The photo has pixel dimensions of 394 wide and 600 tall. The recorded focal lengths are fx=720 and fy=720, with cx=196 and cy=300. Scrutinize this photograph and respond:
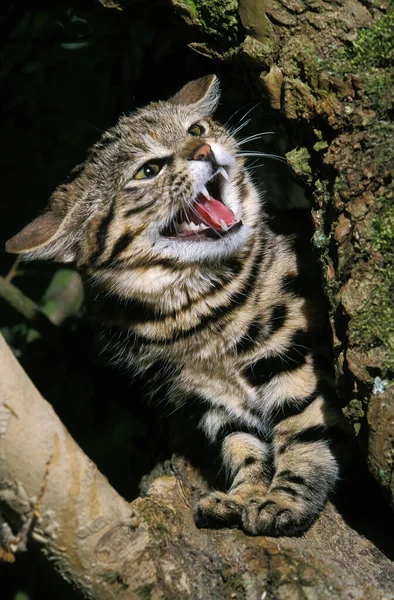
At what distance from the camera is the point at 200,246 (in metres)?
3.28

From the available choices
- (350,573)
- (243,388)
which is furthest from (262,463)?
(350,573)

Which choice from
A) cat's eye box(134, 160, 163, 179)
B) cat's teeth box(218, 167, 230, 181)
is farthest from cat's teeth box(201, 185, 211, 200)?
cat's eye box(134, 160, 163, 179)

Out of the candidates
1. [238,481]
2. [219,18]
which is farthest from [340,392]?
[219,18]

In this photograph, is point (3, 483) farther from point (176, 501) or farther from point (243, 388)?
point (243, 388)

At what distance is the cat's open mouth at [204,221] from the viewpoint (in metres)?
3.32

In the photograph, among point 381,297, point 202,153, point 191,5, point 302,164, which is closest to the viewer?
point 381,297

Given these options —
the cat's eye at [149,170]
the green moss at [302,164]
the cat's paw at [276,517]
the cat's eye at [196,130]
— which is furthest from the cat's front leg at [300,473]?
the cat's eye at [196,130]

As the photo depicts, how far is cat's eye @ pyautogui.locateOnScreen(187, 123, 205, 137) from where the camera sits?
364cm

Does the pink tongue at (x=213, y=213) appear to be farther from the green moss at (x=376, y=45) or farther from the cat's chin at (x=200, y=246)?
the green moss at (x=376, y=45)

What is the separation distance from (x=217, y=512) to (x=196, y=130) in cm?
186

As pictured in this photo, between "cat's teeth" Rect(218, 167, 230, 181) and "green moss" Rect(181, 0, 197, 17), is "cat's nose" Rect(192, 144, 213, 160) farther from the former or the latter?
"green moss" Rect(181, 0, 197, 17)

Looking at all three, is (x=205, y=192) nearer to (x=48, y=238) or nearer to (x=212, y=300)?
(x=212, y=300)

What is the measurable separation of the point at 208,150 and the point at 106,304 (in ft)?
2.98

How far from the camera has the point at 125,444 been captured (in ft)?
14.1
